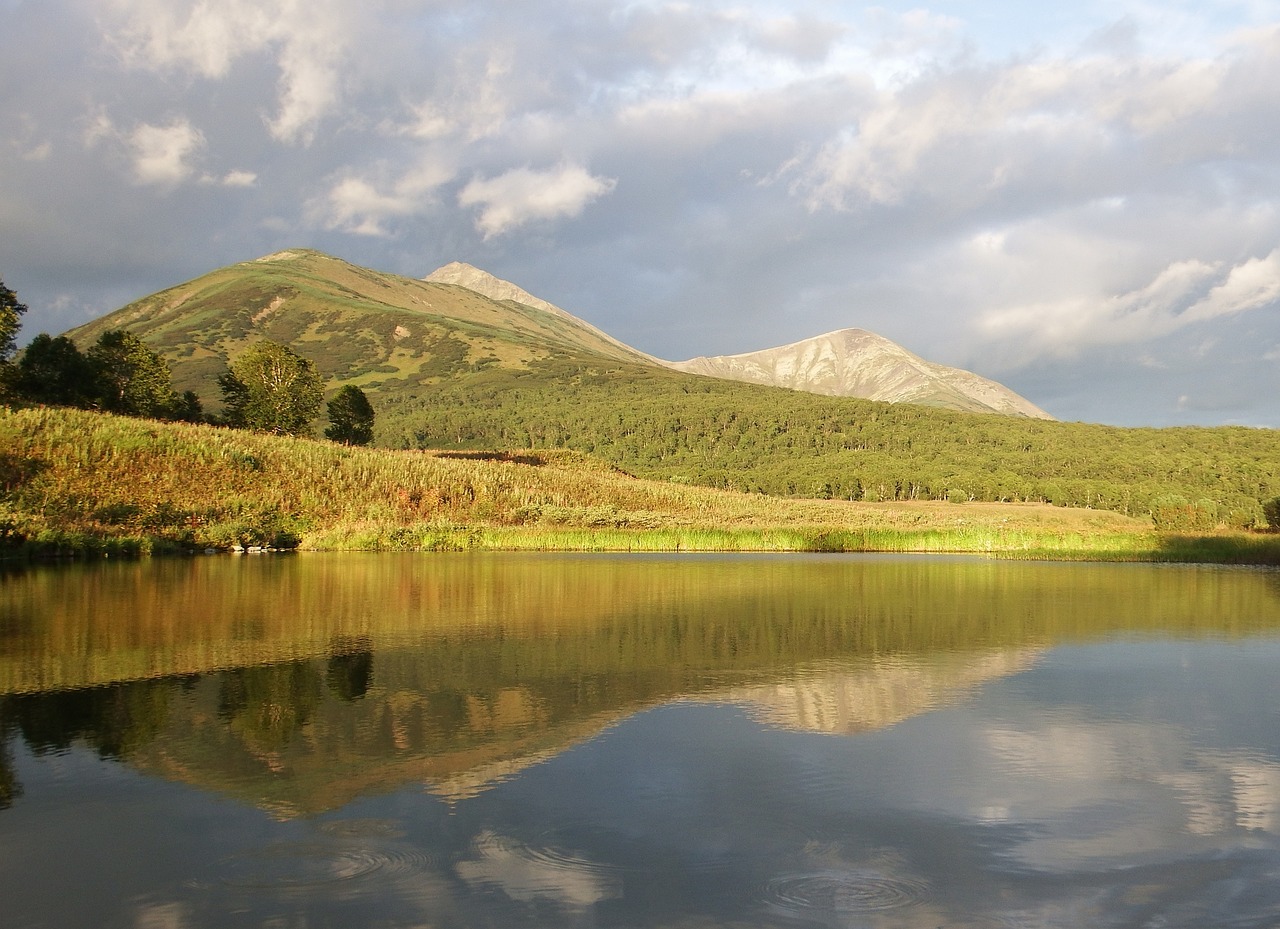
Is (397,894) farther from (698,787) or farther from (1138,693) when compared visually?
(1138,693)

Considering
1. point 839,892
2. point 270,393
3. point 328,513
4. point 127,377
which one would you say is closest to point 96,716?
point 839,892

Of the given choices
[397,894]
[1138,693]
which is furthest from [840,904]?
[1138,693]

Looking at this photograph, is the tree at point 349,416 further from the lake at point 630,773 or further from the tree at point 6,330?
the lake at point 630,773

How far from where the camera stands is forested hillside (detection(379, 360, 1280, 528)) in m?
123

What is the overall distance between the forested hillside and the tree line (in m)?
63.4

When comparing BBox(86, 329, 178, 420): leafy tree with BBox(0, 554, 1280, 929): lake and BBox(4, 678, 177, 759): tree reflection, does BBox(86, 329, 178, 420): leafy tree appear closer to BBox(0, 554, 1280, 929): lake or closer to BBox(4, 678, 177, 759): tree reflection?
BBox(0, 554, 1280, 929): lake

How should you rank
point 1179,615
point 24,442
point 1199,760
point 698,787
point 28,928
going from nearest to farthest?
1. point 28,928
2. point 698,787
3. point 1199,760
4. point 1179,615
5. point 24,442

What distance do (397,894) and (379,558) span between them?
29.1 meters

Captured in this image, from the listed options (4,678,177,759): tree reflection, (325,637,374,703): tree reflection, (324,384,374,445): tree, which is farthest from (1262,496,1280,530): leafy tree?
(324,384,374,445): tree

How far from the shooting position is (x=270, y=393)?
83.4m

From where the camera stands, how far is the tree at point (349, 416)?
8988 centimetres

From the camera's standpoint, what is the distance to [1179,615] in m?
19.6

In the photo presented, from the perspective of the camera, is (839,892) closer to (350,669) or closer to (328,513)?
(350,669)

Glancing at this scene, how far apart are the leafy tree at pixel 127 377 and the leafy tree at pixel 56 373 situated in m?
1.26
